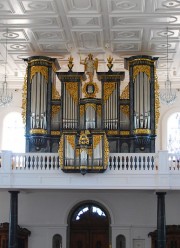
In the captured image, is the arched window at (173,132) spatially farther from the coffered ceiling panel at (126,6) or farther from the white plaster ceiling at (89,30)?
the coffered ceiling panel at (126,6)

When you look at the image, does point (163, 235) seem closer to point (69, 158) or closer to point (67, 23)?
point (69, 158)

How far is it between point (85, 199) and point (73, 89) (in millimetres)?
4784

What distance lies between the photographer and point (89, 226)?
23.0 m

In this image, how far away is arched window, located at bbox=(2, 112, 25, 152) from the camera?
85.6ft

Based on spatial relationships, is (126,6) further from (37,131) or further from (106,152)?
(37,131)

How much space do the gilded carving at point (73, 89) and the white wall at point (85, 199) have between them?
415 centimetres

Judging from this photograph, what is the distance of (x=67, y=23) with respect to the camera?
19.0m

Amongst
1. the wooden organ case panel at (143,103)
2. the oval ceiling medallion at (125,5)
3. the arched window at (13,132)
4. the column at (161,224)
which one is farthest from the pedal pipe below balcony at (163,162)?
the arched window at (13,132)

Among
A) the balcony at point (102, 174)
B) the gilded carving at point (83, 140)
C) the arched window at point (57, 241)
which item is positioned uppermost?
the gilded carving at point (83, 140)

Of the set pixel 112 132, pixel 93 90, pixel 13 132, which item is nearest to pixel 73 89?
pixel 93 90

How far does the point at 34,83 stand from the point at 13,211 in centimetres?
494

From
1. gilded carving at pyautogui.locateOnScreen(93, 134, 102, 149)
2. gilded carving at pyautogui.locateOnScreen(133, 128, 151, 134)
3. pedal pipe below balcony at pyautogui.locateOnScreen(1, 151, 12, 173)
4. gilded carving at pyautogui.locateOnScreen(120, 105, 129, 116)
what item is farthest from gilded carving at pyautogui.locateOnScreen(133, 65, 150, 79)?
pedal pipe below balcony at pyautogui.locateOnScreen(1, 151, 12, 173)

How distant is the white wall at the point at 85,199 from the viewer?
74.0 feet

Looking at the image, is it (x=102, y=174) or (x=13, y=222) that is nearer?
(x=102, y=174)
